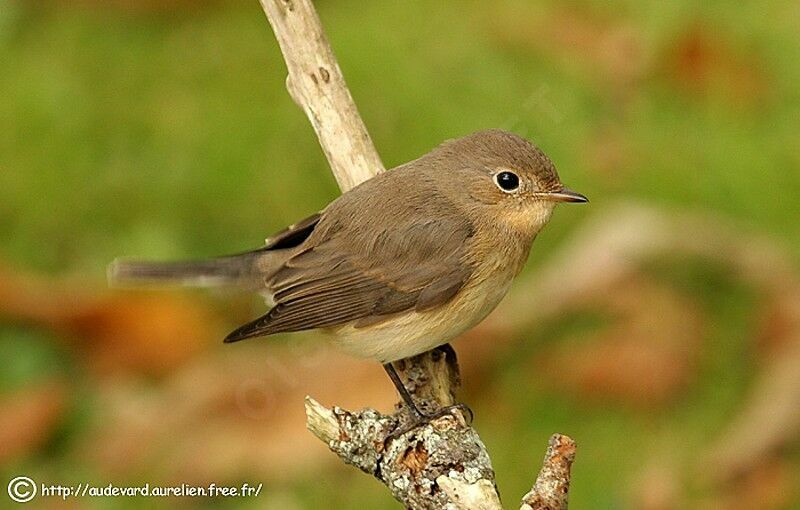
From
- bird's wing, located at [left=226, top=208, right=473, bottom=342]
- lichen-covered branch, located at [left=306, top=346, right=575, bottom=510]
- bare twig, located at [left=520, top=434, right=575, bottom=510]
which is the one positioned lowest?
bare twig, located at [left=520, top=434, right=575, bottom=510]

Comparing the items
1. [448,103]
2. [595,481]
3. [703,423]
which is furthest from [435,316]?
[448,103]

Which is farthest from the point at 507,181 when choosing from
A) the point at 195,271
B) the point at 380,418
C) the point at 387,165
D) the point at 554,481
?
the point at 387,165

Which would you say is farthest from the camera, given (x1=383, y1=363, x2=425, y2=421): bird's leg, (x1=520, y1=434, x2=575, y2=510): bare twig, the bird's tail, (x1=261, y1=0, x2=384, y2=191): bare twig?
the bird's tail

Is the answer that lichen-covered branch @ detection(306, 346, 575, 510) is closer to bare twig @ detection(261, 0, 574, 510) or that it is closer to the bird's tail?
bare twig @ detection(261, 0, 574, 510)

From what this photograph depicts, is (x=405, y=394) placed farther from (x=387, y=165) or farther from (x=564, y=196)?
(x=387, y=165)

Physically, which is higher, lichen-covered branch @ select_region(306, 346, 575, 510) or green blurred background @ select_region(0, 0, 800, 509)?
→ green blurred background @ select_region(0, 0, 800, 509)

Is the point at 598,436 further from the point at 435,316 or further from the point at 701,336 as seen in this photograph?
the point at 435,316

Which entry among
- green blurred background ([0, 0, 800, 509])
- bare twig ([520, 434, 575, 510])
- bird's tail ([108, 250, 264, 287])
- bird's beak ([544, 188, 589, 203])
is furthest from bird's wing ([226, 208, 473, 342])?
bare twig ([520, 434, 575, 510])

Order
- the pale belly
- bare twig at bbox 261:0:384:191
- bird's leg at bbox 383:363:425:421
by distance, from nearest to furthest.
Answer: bird's leg at bbox 383:363:425:421, bare twig at bbox 261:0:384:191, the pale belly

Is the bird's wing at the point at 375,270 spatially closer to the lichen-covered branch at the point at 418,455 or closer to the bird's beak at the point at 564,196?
the bird's beak at the point at 564,196
